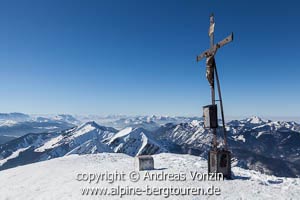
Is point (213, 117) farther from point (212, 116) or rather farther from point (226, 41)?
point (226, 41)

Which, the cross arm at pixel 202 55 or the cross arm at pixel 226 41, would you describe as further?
the cross arm at pixel 202 55

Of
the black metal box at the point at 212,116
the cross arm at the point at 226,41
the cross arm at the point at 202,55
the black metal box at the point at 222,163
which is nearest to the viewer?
the cross arm at the point at 226,41

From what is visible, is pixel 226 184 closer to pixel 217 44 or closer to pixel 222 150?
pixel 222 150

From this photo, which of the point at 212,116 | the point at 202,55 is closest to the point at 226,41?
the point at 202,55

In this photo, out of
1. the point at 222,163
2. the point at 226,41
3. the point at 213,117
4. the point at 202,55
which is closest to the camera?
the point at 226,41

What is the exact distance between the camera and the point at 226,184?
1380 cm

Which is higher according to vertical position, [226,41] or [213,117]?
[226,41]

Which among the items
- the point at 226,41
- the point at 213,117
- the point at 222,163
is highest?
the point at 226,41

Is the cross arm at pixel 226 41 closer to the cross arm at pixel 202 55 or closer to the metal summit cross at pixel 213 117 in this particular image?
the metal summit cross at pixel 213 117

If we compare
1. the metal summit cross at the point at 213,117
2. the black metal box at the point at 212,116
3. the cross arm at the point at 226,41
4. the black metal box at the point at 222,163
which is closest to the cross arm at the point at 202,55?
the metal summit cross at the point at 213,117

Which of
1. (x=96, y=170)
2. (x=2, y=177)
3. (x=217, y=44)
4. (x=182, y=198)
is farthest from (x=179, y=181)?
(x=2, y=177)

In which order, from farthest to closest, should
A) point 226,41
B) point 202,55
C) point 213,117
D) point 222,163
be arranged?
point 202,55
point 213,117
point 222,163
point 226,41

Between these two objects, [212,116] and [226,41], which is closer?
[226,41]

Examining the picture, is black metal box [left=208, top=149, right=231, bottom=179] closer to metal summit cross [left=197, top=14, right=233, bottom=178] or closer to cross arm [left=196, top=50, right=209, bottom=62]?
metal summit cross [left=197, top=14, right=233, bottom=178]
